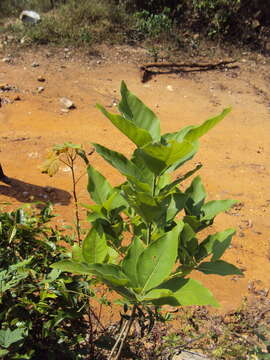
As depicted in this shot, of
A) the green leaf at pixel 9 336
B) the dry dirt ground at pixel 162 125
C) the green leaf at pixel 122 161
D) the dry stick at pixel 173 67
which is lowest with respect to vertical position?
the dry dirt ground at pixel 162 125

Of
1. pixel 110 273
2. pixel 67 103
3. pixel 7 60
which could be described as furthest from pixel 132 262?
pixel 7 60

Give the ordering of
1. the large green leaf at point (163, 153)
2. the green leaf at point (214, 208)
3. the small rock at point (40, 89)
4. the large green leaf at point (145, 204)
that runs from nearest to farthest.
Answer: the large green leaf at point (163, 153) < the large green leaf at point (145, 204) < the green leaf at point (214, 208) < the small rock at point (40, 89)

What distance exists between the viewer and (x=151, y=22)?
28.5 ft

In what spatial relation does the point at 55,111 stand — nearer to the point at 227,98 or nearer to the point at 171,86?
the point at 171,86

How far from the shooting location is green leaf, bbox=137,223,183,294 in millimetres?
932

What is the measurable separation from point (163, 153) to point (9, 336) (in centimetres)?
83

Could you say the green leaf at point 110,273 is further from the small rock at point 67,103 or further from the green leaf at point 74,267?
the small rock at point 67,103

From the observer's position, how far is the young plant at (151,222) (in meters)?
0.88

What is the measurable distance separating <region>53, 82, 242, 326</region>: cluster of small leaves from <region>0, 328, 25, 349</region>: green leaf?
0.32 m

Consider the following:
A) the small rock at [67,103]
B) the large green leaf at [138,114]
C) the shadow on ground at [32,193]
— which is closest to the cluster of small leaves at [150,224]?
the large green leaf at [138,114]

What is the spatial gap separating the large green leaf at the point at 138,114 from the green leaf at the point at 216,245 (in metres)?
0.37

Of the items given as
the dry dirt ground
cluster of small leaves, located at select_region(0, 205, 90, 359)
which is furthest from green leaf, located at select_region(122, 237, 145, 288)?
the dry dirt ground

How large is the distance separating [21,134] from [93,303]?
3237 mm

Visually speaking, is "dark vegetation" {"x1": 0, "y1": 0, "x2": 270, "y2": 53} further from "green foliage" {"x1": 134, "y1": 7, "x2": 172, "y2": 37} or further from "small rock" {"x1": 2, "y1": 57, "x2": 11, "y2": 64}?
"small rock" {"x1": 2, "y1": 57, "x2": 11, "y2": 64}
